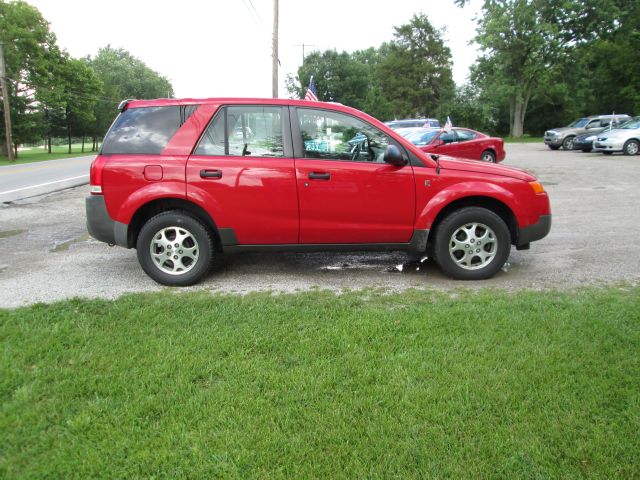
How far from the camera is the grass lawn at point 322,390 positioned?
2410mm

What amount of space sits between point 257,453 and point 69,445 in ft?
3.05

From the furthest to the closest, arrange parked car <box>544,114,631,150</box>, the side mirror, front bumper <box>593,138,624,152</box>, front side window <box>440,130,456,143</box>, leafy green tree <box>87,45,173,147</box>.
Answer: leafy green tree <box>87,45,173,147</box> < parked car <box>544,114,631,150</box> < front bumper <box>593,138,624,152</box> < front side window <box>440,130,456,143</box> < the side mirror

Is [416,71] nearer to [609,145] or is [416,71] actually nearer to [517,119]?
[517,119]

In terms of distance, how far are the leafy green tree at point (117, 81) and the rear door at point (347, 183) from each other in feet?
208

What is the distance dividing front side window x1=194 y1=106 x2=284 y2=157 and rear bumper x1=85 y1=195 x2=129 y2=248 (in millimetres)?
1063

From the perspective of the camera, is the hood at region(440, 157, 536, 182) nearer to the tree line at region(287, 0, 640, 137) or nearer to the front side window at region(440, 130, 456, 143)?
the front side window at region(440, 130, 456, 143)

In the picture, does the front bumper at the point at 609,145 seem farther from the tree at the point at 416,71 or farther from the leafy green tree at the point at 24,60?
the tree at the point at 416,71

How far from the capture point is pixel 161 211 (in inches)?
205

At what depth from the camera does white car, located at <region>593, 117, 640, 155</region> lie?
22.0m

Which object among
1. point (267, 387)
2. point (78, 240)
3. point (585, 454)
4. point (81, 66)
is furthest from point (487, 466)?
point (81, 66)

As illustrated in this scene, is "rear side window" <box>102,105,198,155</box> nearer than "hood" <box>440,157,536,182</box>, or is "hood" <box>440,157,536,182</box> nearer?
"rear side window" <box>102,105,198,155</box>

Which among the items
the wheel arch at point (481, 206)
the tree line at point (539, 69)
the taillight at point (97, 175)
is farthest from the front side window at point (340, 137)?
the tree line at point (539, 69)

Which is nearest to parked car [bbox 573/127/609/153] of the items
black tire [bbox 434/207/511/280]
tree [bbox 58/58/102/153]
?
black tire [bbox 434/207/511/280]

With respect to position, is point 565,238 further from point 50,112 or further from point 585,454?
point 50,112
